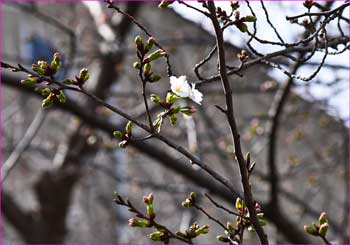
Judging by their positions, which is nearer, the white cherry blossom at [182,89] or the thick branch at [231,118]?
the thick branch at [231,118]

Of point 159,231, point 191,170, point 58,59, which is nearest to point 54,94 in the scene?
point 58,59

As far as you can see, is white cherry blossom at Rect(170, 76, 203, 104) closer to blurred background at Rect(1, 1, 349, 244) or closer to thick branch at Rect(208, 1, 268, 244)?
thick branch at Rect(208, 1, 268, 244)

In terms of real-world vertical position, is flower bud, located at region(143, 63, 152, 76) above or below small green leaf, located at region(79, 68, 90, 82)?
above

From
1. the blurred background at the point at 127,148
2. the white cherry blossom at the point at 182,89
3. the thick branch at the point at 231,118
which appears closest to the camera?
the thick branch at the point at 231,118

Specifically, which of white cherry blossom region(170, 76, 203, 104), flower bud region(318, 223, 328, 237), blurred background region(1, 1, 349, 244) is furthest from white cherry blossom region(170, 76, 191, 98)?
blurred background region(1, 1, 349, 244)

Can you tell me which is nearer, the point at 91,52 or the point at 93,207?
the point at 91,52

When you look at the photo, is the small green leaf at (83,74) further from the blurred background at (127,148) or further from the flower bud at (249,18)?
the blurred background at (127,148)

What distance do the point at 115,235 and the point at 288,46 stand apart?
680cm

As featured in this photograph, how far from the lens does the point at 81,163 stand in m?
5.05

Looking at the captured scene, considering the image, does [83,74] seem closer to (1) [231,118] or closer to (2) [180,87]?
(2) [180,87]

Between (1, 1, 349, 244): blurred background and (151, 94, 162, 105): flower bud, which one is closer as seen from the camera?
(151, 94, 162, 105): flower bud

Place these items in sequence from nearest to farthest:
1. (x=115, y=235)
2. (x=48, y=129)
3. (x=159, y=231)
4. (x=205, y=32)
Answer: (x=159, y=231) < (x=205, y=32) < (x=115, y=235) < (x=48, y=129)

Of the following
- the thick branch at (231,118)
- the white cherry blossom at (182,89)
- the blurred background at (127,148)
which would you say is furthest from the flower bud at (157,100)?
the blurred background at (127,148)

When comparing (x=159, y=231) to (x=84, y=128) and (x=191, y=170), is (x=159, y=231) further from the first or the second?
(x=84, y=128)
